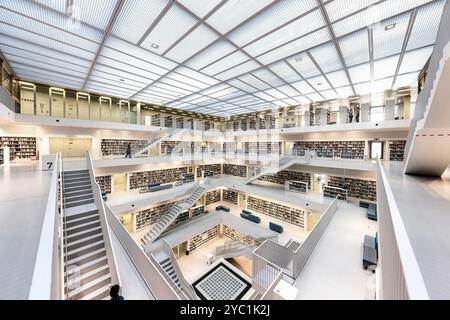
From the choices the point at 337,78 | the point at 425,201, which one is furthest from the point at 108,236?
the point at 337,78

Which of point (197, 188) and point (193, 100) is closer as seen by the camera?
point (193, 100)

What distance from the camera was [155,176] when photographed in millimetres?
14547

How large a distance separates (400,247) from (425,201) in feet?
10.3

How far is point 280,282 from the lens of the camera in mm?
4730

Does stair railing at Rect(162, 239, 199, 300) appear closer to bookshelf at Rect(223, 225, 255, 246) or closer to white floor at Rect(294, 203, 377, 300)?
white floor at Rect(294, 203, 377, 300)

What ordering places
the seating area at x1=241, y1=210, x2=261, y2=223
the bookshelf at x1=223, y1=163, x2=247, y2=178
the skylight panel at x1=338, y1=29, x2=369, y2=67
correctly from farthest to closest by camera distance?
the bookshelf at x1=223, y1=163, x2=247, y2=178, the seating area at x1=241, y1=210, x2=261, y2=223, the skylight panel at x1=338, y1=29, x2=369, y2=67

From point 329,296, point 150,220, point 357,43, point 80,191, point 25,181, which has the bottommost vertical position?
point 150,220

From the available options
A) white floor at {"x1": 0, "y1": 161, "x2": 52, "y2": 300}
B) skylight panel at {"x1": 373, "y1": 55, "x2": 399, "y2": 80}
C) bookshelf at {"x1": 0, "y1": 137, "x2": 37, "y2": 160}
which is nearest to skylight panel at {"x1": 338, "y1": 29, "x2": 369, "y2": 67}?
skylight panel at {"x1": 373, "y1": 55, "x2": 399, "y2": 80}

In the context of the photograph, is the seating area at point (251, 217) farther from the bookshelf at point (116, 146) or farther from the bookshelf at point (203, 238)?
the bookshelf at point (116, 146)

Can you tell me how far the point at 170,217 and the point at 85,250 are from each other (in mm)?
6721

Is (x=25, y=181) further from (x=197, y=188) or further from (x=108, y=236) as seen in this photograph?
(x=197, y=188)

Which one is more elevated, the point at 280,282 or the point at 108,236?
the point at 108,236

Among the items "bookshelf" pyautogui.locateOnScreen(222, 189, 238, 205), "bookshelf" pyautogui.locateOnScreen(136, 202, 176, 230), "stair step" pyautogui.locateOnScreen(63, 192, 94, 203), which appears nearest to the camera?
"stair step" pyautogui.locateOnScreen(63, 192, 94, 203)

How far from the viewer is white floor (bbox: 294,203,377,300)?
470cm
